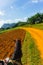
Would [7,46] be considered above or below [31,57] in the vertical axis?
below

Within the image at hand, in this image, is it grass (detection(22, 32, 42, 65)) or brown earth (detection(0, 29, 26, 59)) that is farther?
brown earth (detection(0, 29, 26, 59))

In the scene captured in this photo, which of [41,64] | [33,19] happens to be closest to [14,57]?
[41,64]

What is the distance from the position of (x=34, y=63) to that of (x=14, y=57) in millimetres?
8132

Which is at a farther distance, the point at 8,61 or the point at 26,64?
the point at 26,64

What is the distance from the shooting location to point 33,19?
131 meters

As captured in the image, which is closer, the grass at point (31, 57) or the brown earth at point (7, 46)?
the grass at point (31, 57)

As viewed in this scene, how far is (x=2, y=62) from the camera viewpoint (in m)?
3.85

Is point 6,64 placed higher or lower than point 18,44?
lower

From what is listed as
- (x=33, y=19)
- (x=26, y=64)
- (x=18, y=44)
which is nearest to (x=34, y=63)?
(x=26, y=64)

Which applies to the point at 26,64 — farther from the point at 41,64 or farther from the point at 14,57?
the point at 14,57

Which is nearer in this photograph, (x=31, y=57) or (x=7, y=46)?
(x=31, y=57)

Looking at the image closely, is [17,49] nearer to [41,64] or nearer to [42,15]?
[41,64]

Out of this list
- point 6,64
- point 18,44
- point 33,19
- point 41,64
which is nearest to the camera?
point 6,64

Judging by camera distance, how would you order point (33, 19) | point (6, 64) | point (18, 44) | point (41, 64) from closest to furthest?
point (6, 64) < point (18, 44) < point (41, 64) < point (33, 19)
